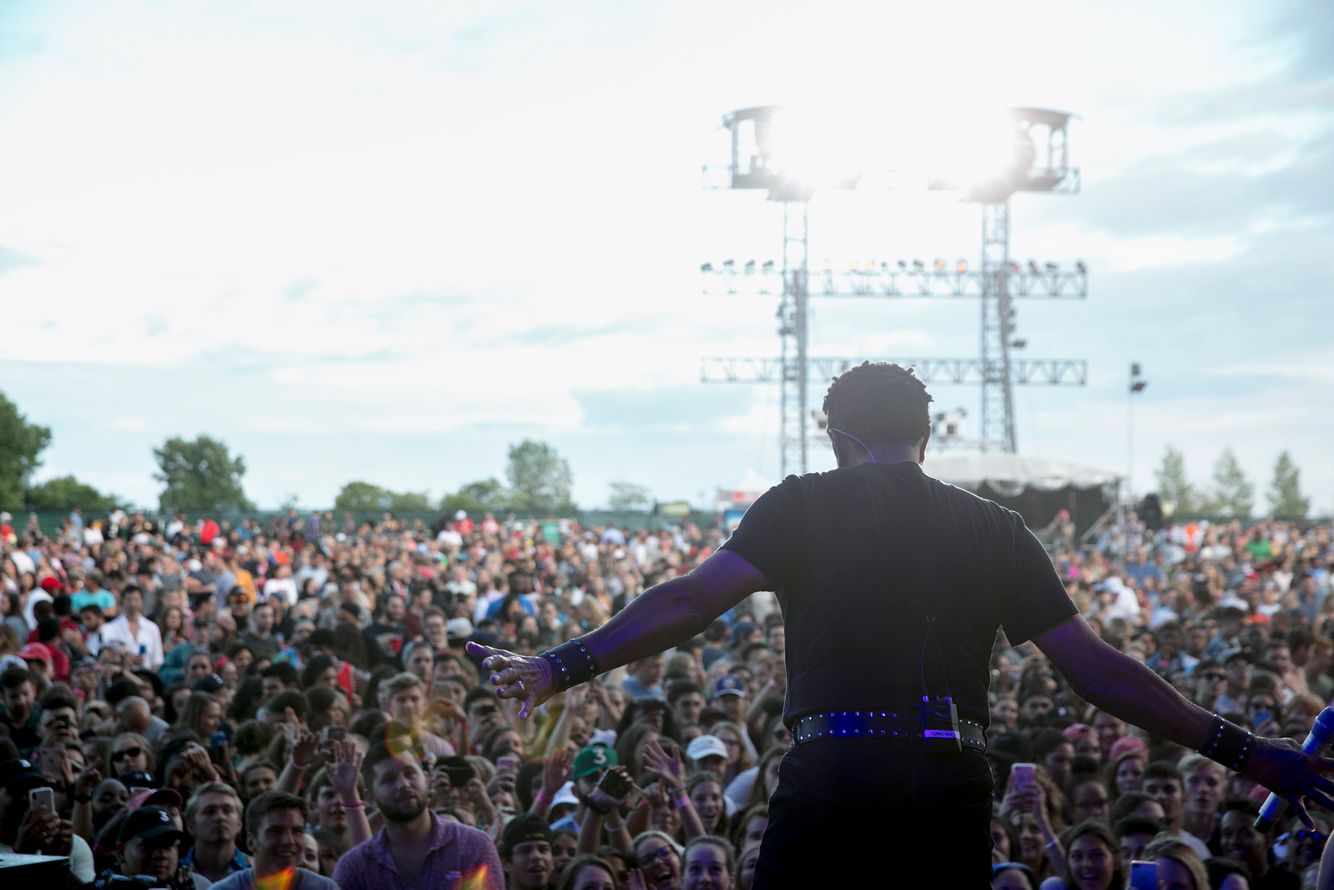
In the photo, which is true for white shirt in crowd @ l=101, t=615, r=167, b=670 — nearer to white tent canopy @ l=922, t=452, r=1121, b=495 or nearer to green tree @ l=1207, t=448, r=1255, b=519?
white tent canopy @ l=922, t=452, r=1121, b=495

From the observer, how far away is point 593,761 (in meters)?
6.43

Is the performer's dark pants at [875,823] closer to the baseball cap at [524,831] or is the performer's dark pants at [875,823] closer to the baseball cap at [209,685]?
the baseball cap at [524,831]

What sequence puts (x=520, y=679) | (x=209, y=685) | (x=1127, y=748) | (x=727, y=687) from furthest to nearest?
(x=209, y=685) → (x=727, y=687) → (x=1127, y=748) → (x=520, y=679)

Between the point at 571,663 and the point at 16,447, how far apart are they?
246ft

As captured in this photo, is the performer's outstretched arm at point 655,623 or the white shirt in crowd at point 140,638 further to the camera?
the white shirt in crowd at point 140,638

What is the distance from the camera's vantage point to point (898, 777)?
3.10 m

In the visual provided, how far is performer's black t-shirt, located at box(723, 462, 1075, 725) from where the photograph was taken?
3.18 meters

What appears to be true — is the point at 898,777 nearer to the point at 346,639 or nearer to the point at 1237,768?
the point at 1237,768

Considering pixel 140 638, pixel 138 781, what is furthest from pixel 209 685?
pixel 140 638

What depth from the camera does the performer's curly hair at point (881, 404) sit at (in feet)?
11.2

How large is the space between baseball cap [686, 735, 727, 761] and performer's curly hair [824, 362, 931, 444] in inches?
192

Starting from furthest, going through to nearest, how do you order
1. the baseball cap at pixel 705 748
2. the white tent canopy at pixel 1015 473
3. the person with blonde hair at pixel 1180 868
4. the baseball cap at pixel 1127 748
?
the white tent canopy at pixel 1015 473 → the baseball cap at pixel 1127 748 → the baseball cap at pixel 705 748 → the person with blonde hair at pixel 1180 868

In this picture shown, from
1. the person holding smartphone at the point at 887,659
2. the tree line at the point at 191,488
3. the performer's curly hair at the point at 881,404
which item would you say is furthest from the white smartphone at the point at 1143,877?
the tree line at the point at 191,488

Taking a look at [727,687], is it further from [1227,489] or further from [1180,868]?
[1227,489]
